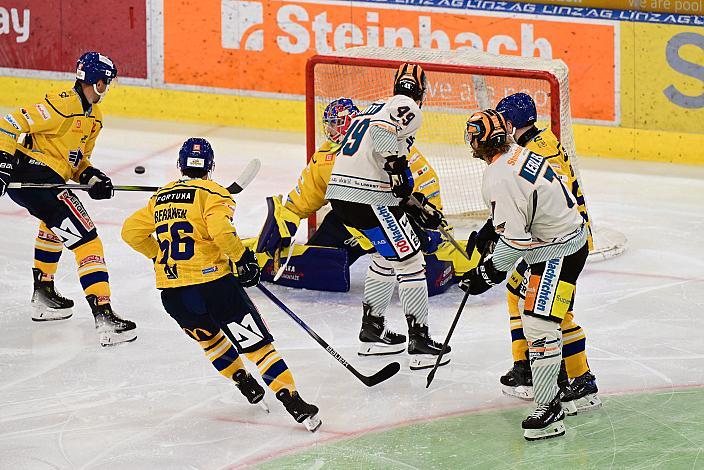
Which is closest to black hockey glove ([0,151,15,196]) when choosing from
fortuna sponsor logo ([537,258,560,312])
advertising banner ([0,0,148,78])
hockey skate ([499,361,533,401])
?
hockey skate ([499,361,533,401])

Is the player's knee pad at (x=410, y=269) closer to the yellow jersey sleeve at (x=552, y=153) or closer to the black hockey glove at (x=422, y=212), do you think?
the black hockey glove at (x=422, y=212)

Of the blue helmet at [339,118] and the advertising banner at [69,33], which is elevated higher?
the advertising banner at [69,33]

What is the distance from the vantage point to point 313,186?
6398 mm

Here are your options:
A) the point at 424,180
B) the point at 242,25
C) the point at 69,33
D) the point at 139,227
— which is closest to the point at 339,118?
the point at 424,180

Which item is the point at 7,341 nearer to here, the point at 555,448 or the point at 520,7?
the point at 555,448

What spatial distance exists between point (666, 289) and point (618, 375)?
127 cm

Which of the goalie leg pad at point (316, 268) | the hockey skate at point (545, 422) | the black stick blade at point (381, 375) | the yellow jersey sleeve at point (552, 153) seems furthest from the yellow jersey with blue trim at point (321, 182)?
the hockey skate at point (545, 422)

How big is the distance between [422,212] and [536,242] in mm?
950

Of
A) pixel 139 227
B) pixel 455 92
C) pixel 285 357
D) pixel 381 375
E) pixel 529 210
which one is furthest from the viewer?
pixel 455 92

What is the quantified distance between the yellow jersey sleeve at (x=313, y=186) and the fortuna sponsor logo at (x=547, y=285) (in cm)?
186

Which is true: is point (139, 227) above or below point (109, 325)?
above

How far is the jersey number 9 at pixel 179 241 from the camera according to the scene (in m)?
4.75

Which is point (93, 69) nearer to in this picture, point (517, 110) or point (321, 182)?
point (321, 182)

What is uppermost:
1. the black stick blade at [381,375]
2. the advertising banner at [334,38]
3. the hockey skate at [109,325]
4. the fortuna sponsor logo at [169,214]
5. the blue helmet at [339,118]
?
the advertising banner at [334,38]
